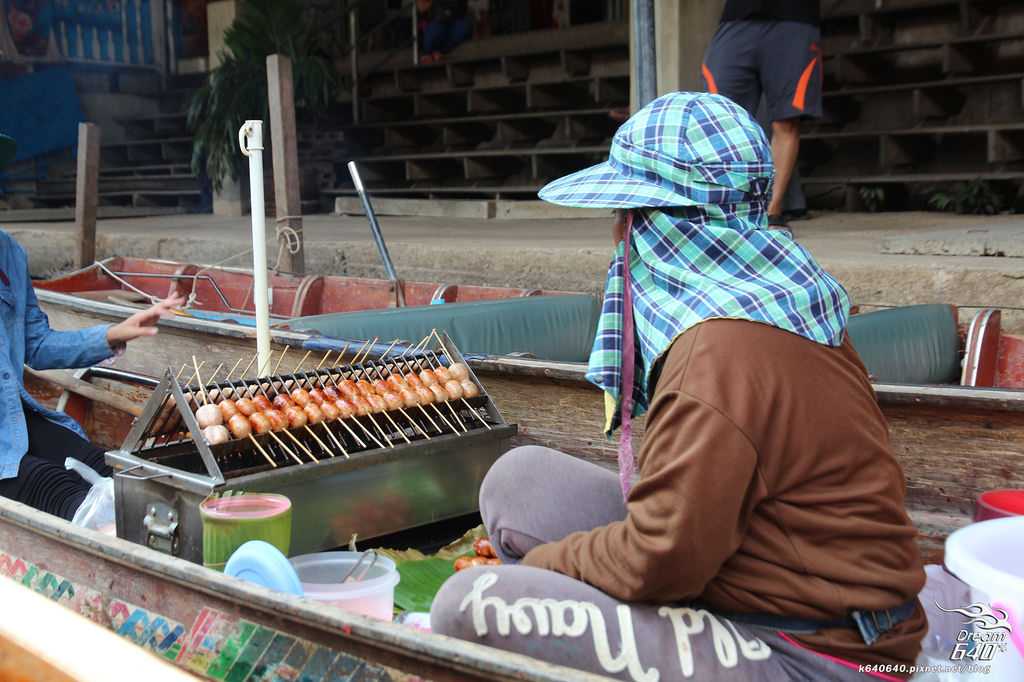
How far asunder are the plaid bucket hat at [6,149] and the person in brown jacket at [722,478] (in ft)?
7.63

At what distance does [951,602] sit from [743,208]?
962 millimetres

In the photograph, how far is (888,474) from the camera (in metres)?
1.78

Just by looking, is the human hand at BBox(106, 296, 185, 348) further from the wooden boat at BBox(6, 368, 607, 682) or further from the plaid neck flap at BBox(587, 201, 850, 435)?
the plaid neck flap at BBox(587, 201, 850, 435)

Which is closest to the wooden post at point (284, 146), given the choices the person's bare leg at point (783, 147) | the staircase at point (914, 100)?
the person's bare leg at point (783, 147)

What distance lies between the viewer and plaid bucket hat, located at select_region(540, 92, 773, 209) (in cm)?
180

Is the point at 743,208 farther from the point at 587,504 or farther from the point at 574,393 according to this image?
the point at 574,393

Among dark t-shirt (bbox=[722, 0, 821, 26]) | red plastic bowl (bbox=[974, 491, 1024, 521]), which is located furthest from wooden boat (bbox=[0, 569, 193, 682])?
dark t-shirt (bbox=[722, 0, 821, 26])

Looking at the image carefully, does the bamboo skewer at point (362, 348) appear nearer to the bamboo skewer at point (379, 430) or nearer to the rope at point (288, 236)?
the bamboo skewer at point (379, 430)

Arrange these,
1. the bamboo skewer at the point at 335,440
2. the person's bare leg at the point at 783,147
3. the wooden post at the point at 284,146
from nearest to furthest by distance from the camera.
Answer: the bamboo skewer at the point at 335,440, the person's bare leg at the point at 783,147, the wooden post at the point at 284,146

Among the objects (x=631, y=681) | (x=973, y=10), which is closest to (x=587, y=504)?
(x=631, y=681)

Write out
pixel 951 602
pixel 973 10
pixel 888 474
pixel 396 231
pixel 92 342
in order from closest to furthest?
pixel 888 474 → pixel 951 602 → pixel 92 342 → pixel 973 10 → pixel 396 231

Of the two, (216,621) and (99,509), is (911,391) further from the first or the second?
(99,509)

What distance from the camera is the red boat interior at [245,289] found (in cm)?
556

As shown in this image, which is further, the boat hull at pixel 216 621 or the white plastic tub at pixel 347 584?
the white plastic tub at pixel 347 584
